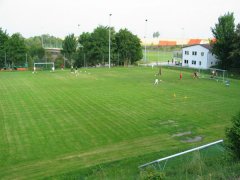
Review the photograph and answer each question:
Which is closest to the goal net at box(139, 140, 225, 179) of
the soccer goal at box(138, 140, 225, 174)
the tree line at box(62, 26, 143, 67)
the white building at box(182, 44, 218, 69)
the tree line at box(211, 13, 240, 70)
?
the soccer goal at box(138, 140, 225, 174)

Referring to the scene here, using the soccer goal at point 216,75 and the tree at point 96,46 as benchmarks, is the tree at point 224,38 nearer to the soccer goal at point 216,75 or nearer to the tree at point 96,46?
the soccer goal at point 216,75

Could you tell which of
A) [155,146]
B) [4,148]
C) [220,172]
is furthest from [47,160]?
[220,172]

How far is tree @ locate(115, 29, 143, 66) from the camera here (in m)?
66.7

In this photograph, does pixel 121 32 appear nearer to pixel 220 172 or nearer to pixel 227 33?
pixel 227 33

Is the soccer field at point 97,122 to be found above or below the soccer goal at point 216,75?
below

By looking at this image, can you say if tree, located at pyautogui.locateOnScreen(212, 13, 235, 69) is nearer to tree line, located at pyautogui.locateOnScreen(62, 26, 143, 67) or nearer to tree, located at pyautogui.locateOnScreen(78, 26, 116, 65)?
tree line, located at pyautogui.locateOnScreen(62, 26, 143, 67)

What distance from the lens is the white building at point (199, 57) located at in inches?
2373

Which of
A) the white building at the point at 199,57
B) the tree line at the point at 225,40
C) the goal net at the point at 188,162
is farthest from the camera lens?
the white building at the point at 199,57

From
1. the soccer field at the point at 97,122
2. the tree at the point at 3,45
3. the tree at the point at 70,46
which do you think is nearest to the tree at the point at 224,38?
the soccer field at the point at 97,122

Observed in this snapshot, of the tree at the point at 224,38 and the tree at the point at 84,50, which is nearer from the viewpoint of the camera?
the tree at the point at 224,38

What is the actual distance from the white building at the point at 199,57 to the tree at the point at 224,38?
3475 mm

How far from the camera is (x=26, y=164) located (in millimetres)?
14594

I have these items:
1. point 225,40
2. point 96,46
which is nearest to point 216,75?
point 225,40

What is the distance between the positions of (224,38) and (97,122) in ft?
126
